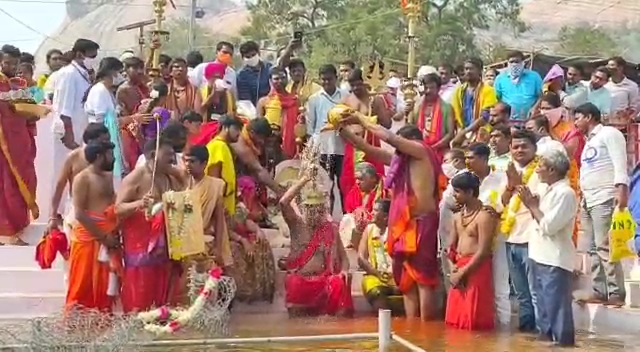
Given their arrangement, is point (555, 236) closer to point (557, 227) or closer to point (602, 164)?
point (557, 227)

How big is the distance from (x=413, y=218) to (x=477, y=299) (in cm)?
95

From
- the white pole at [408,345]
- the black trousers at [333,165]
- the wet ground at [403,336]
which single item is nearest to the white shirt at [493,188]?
the wet ground at [403,336]

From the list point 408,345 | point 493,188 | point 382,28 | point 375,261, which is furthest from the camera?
point 382,28

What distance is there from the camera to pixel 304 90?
1265 cm

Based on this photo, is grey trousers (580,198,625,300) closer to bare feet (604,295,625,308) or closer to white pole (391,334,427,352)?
bare feet (604,295,625,308)

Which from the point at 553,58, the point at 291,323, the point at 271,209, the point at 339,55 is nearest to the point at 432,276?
the point at 291,323

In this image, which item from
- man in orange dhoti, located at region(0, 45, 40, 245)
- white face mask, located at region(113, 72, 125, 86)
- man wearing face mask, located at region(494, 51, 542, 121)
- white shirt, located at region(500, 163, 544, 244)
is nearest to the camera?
white shirt, located at region(500, 163, 544, 244)

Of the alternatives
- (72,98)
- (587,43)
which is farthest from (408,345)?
(587,43)

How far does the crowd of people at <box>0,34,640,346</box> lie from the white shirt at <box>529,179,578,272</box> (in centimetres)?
1

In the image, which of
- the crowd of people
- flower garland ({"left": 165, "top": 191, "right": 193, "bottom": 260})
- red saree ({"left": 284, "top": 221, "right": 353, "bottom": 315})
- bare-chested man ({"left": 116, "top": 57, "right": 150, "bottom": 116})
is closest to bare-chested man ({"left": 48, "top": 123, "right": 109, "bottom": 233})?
the crowd of people

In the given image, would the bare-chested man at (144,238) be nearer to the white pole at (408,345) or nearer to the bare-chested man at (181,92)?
the white pole at (408,345)

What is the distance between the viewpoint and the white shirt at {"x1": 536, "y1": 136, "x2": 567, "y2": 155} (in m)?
8.15

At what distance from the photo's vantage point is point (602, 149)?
899cm

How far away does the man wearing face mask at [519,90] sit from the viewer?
11891 mm
